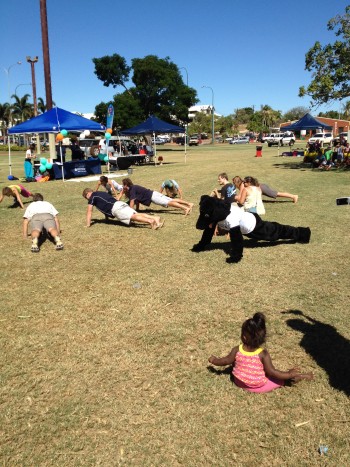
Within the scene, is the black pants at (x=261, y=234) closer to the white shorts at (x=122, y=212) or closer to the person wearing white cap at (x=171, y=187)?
the white shorts at (x=122, y=212)

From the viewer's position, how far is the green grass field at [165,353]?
105 inches

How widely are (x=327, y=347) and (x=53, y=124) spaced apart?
621 inches

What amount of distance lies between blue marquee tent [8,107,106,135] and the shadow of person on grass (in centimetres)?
1476

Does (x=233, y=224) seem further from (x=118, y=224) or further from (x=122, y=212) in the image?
(x=118, y=224)

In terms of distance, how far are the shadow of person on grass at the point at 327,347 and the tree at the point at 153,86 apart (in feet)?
165

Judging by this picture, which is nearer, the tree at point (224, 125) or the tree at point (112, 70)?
the tree at point (112, 70)

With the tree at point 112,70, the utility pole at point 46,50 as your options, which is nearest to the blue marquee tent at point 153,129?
the utility pole at point 46,50

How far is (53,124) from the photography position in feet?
54.9

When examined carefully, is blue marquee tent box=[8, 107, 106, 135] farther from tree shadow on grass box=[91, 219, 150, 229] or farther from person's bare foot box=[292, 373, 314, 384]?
person's bare foot box=[292, 373, 314, 384]

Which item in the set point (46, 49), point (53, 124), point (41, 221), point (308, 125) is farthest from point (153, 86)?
point (41, 221)

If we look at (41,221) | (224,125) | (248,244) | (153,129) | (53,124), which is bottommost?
(248,244)

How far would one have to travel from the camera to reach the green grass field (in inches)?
105

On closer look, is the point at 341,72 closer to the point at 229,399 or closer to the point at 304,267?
the point at 304,267

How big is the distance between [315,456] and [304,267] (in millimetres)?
3741
